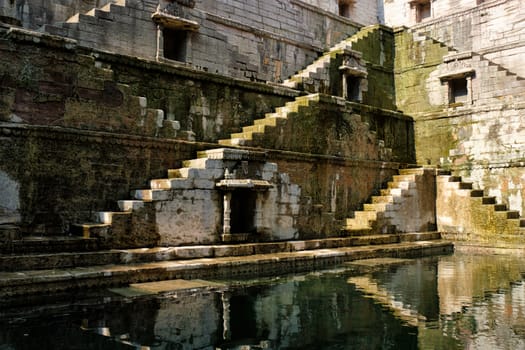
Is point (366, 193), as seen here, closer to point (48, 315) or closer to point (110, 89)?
point (110, 89)

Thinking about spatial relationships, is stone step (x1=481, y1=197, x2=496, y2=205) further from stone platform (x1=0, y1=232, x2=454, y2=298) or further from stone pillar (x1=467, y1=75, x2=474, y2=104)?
stone pillar (x1=467, y1=75, x2=474, y2=104)

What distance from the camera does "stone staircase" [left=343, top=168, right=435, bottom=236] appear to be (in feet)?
39.5

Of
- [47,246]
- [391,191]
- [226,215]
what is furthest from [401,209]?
[47,246]

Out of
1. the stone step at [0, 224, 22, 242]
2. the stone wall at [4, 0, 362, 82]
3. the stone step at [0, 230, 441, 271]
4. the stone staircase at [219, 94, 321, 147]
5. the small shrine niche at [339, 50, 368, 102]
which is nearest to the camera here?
the stone step at [0, 230, 441, 271]

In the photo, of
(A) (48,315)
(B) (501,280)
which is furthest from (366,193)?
(A) (48,315)

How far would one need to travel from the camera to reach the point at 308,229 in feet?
33.8

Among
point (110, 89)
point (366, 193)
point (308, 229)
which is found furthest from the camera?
point (366, 193)

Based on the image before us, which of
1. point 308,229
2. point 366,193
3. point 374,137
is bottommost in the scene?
point 308,229

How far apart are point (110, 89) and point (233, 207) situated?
3290 millimetres

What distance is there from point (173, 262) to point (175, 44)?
337 inches

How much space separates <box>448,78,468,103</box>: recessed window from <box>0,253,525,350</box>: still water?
37.7 ft

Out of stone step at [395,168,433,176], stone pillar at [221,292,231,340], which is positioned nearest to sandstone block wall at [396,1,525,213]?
stone step at [395,168,433,176]

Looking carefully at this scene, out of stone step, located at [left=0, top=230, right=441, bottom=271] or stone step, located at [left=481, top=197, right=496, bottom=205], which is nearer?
stone step, located at [left=0, top=230, right=441, bottom=271]

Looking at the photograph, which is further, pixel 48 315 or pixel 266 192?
pixel 266 192
